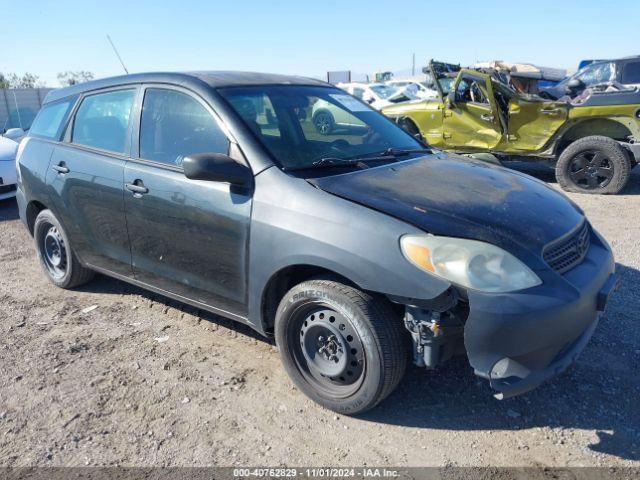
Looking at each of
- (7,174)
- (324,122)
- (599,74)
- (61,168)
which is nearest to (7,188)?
(7,174)

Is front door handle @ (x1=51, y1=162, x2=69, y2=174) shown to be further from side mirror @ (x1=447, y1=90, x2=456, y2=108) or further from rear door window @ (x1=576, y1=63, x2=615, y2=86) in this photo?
rear door window @ (x1=576, y1=63, x2=615, y2=86)

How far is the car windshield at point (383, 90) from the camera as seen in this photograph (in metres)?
21.1

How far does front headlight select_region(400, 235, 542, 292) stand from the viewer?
2451mm

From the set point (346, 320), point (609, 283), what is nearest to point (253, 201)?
point (346, 320)

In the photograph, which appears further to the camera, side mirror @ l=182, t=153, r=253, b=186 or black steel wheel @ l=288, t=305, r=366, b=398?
side mirror @ l=182, t=153, r=253, b=186

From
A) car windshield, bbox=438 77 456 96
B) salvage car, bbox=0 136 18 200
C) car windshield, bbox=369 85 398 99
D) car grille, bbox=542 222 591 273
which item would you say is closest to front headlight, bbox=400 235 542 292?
car grille, bbox=542 222 591 273

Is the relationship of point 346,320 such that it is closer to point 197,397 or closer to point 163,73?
point 197,397

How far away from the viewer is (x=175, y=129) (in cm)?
354

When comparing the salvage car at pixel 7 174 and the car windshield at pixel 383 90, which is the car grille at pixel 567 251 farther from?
the car windshield at pixel 383 90

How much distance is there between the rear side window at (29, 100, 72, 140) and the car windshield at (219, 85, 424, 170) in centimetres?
185

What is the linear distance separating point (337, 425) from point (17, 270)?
404cm

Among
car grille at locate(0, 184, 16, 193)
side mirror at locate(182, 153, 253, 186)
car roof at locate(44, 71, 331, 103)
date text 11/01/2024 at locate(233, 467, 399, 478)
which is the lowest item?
date text 11/01/2024 at locate(233, 467, 399, 478)

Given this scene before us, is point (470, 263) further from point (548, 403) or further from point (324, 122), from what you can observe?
point (324, 122)

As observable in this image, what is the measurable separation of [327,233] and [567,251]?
1.24 metres
